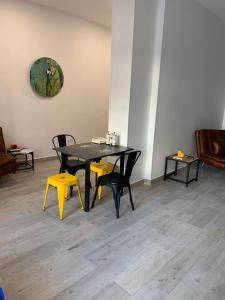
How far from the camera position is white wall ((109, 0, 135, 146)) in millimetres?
3043

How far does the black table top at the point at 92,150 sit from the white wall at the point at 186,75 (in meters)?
0.84

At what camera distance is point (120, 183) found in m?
2.62

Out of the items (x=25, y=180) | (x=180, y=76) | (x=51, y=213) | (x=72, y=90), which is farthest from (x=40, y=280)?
(x=72, y=90)

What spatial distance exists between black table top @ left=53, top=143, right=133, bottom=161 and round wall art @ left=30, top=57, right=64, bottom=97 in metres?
1.91

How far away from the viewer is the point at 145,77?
3.35 m

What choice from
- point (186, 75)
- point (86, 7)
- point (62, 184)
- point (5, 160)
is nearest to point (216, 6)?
point (186, 75)

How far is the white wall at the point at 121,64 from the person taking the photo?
3.04 metres

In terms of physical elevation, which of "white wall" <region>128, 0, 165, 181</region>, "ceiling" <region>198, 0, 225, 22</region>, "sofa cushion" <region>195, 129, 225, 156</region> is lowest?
"sofa cushion" <region>195, 129, 225, 156</region>

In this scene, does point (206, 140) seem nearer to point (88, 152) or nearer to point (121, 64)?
point (121, 64)

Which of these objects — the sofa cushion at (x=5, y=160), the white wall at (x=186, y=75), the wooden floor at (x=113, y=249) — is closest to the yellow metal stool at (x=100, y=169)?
the wooden floor at (x=113, y=249)

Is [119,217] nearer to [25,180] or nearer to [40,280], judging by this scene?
[40,280]

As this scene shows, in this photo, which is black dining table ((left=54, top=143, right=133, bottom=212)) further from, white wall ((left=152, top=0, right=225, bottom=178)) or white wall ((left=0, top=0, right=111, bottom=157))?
white wall ((left=0, top=0, right=111, bottom=157))

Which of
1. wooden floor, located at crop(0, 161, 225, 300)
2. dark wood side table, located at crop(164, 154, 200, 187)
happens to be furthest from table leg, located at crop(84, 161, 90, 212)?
dark wood side table, located at crop(164, 154, 200, 187)

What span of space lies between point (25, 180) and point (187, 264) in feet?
9.02
